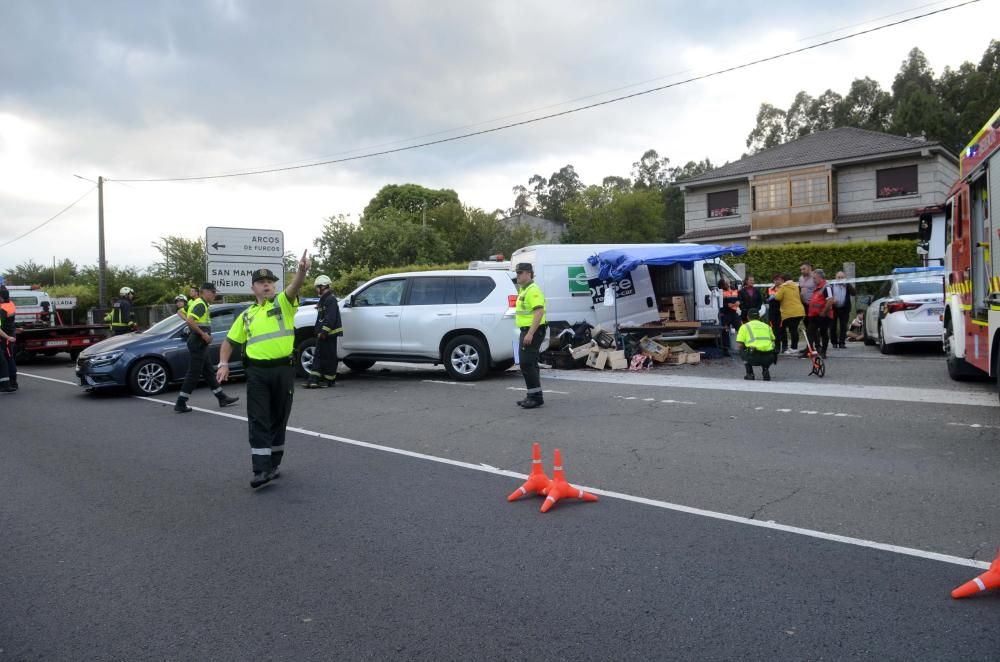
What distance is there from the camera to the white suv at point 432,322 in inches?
508

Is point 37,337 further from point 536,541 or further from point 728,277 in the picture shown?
point 536,541

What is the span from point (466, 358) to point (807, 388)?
5312mm

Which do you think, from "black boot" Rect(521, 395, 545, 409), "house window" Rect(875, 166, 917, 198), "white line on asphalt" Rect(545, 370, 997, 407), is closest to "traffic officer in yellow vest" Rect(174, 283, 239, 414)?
"black boot" Rect(521, 395, 545, 409)

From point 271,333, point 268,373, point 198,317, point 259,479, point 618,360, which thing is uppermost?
point 198,317

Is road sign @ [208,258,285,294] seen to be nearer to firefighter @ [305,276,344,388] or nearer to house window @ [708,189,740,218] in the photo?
firefighter @ [305,276,344,388]

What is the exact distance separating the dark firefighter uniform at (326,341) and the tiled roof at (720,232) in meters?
25.4

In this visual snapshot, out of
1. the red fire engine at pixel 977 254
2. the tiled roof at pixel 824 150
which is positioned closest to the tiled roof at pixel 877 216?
the tiled roof at pixel 824 150

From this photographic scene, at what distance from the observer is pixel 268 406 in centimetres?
624

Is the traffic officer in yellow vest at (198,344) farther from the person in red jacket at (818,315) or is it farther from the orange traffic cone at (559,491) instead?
the person in red jacket at (818,315)

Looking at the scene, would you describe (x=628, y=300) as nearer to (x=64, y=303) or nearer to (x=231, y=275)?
(x=231, y=275)

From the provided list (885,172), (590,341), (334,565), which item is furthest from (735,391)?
(885,172)

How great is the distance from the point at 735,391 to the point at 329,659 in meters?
8.43

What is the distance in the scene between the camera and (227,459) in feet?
24.0

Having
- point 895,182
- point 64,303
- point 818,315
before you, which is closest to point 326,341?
point 818,315
